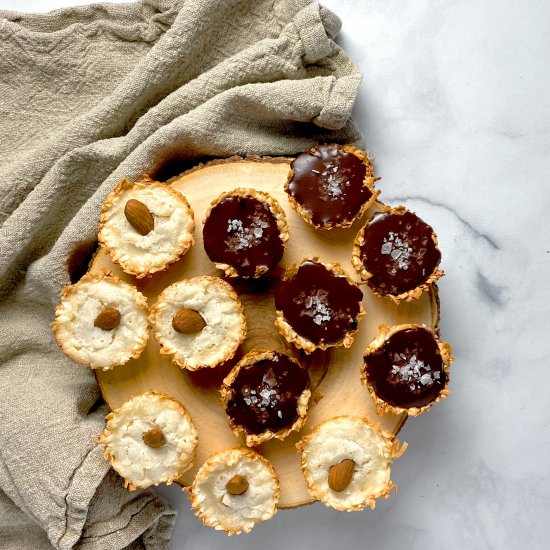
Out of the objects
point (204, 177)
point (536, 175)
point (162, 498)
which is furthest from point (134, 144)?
point (536, 175)

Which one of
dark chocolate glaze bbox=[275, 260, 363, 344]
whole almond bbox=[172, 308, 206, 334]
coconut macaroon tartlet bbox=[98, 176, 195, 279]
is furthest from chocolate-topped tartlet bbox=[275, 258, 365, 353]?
coconut macaroon tartlet bbox=[98, 176, 195, 279]

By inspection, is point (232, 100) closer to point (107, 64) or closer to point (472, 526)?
point (107, 64)

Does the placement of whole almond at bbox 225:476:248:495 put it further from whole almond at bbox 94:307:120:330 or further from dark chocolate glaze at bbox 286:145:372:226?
dark chocolate glaze at bbox 286:145:372:226

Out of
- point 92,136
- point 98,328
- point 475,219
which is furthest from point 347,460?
point 92,136

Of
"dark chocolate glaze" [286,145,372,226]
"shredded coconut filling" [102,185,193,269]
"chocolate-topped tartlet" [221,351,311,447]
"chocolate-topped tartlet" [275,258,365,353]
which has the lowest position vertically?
"chocolate-topped tartlet" [221,351,311,447]

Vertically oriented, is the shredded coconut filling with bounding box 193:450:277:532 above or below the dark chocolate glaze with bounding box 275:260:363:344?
below

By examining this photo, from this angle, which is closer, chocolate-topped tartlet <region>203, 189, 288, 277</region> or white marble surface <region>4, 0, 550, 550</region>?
chocolate-topped tartlet <region>203, 189, 288, 277</region>
